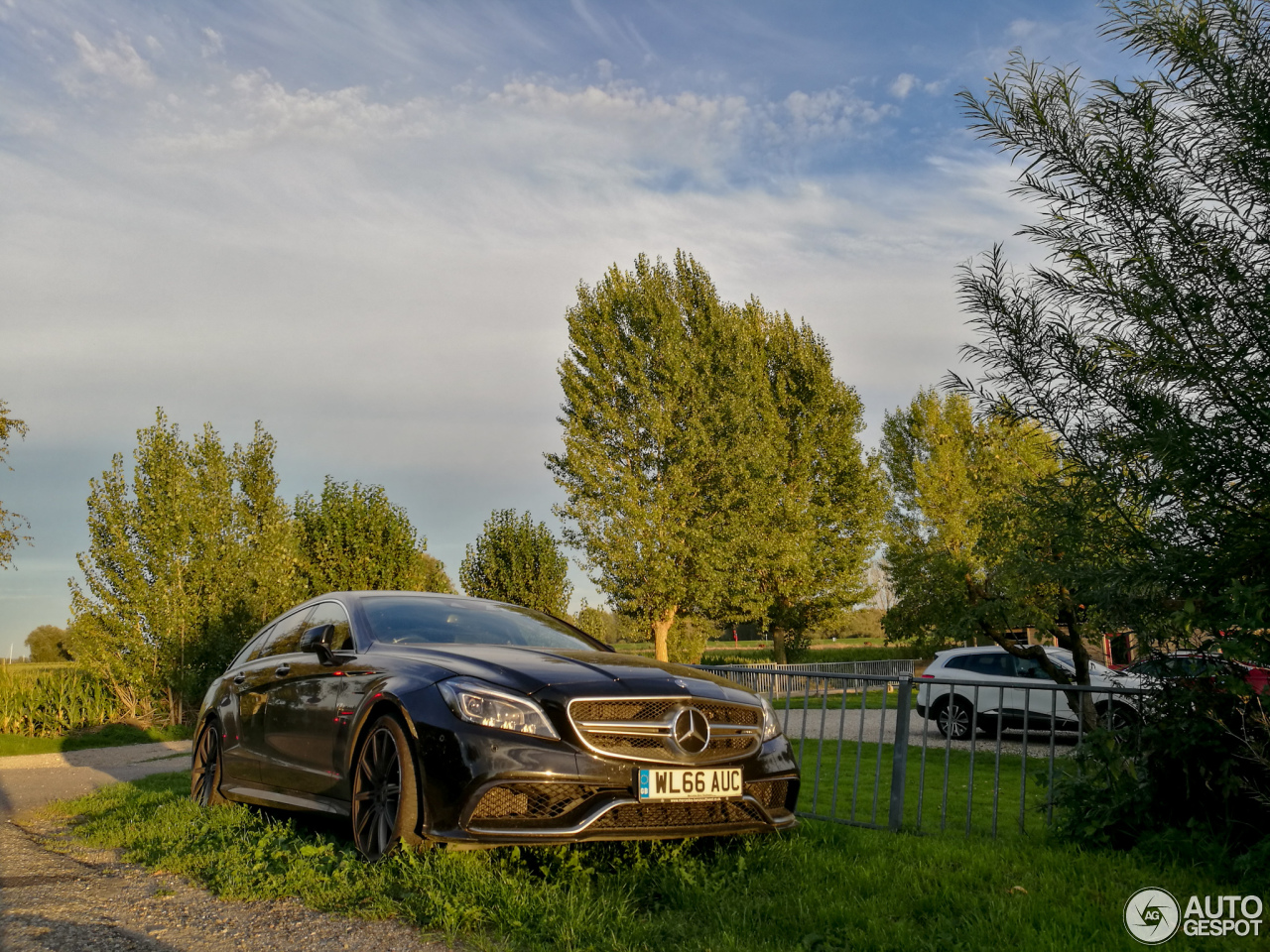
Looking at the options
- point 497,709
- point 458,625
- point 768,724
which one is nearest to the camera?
point 497,709

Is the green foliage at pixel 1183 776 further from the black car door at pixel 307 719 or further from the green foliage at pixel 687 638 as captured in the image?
the green foliage at pixel 687 638

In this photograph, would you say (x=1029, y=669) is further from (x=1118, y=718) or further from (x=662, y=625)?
(x=662, y=625)

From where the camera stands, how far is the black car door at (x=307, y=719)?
17.8ft

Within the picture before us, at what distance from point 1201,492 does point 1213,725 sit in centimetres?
111

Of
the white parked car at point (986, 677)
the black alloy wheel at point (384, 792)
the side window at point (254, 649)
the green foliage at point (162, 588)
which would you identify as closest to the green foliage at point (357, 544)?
the green foliage at point (162, 588)

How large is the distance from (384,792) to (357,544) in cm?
2018

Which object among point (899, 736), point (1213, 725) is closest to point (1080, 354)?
point (1213, 725)

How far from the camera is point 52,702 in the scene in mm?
19547

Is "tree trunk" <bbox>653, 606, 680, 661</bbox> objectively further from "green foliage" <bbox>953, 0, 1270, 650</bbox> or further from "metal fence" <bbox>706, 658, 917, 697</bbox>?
"green foliage" <bbox>953, 0, 1270, 650</bbox>

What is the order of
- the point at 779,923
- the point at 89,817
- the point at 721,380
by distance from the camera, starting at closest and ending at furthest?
the point at 779,923, the point at 89,817, the point at 721,380

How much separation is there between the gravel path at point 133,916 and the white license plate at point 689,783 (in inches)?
46.6

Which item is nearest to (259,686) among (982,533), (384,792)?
(384,792)

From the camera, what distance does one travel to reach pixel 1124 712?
5270mm

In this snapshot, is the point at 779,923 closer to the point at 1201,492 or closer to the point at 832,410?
the point at 1201,492
